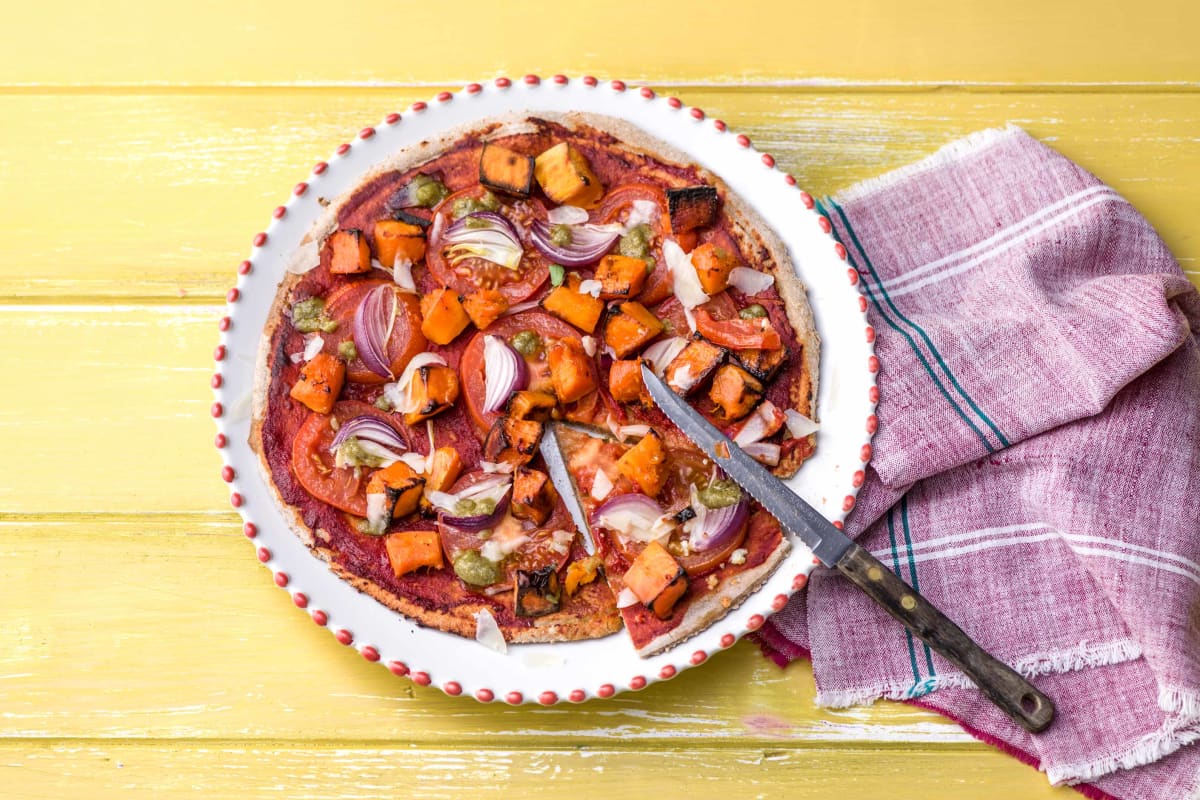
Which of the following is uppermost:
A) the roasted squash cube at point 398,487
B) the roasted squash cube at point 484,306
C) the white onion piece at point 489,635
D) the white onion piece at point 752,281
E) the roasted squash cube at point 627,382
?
the white onion piece at point 752,281

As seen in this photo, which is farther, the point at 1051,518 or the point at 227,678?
the point at 227,678

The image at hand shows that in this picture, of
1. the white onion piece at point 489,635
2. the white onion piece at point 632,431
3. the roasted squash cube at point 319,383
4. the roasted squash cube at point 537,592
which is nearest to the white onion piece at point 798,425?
the white onion piece at point 632,431

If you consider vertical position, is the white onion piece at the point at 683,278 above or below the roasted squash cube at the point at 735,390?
above

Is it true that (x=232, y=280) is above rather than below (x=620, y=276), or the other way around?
below

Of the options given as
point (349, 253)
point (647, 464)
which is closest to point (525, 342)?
point (647, 464)

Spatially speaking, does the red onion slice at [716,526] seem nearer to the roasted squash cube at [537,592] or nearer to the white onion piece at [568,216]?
the roasted squash cube at [537,592]

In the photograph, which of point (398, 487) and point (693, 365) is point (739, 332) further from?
point (398, 487)

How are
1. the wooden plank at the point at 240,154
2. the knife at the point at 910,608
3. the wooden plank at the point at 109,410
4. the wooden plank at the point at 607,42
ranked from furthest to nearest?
the wooden plank at the point at 607,42
the wooden plank at the point at 240,154
the wooden plank at the point at 109,410
the knife at the point at 910,608
